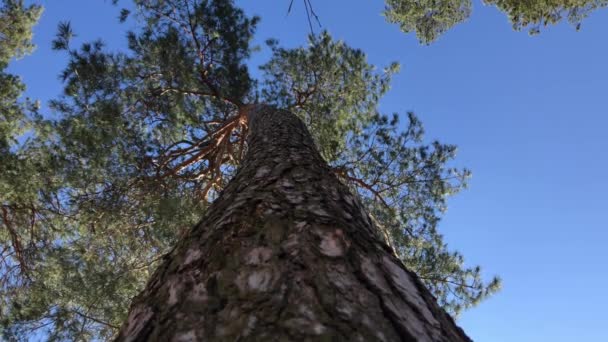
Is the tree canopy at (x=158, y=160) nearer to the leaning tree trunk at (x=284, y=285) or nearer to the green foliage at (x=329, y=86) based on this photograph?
the green foliage at (x=329, y=86)

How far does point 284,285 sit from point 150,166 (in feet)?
22.7

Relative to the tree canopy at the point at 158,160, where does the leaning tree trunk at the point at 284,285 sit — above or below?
below

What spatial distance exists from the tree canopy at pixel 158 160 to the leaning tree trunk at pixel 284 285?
4927mm

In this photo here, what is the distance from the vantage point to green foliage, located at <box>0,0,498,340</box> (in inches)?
269

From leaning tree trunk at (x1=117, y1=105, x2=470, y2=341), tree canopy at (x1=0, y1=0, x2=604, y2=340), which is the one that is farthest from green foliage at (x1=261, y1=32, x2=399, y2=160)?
leaning tree trunk at (x1=117, y1=105, x2=470, y2=341)

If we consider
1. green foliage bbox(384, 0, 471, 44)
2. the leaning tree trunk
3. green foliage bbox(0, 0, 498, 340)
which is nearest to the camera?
the leaning tree trunk

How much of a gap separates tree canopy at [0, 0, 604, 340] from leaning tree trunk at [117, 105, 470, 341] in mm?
4927

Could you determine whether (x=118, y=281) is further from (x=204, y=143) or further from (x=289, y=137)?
(x=289, y=137)

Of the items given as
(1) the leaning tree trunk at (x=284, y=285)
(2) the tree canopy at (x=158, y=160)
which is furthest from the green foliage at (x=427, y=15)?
(1) the leaning tree trunk at (x=284, y=285)

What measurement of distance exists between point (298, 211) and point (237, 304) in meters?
0.64

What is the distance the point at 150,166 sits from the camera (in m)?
7.61

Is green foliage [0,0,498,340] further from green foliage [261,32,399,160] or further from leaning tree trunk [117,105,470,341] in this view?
Result: leaning tree trunk [117,105,470,341]

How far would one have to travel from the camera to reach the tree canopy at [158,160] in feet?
22.4

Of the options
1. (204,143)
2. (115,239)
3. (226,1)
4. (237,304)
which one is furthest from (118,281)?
(237,304)
